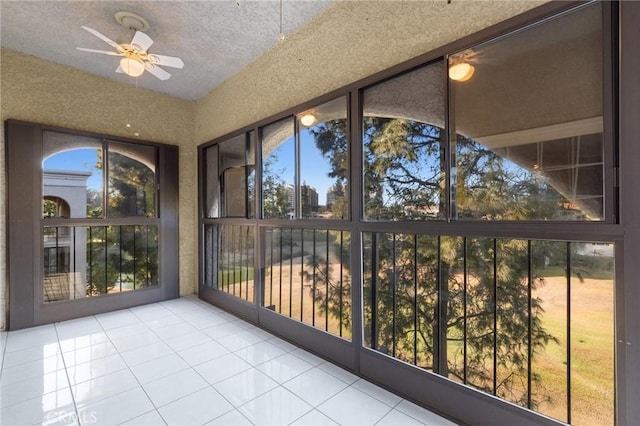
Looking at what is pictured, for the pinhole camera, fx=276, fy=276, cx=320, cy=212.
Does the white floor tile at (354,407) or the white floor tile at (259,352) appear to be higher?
the white floor tile at (354,407)

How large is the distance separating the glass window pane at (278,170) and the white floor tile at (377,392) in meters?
1.61

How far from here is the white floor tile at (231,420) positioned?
1.71 m

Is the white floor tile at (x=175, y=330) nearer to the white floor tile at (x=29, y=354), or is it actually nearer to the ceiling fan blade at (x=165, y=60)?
the white floor tile at (x=29, y=354)

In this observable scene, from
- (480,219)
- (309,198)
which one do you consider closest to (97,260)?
(309,198)

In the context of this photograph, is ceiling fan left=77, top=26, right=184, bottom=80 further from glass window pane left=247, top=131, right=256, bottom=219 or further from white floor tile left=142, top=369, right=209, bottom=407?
white floor tile left=142, top=369, right=209, bottom=407

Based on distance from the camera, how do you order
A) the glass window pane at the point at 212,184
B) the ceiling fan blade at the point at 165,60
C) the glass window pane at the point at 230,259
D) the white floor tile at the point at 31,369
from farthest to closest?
1. the glass window pane at the point at 212,184
2. the glass window pane at the point at 230,259
3. the ceiling fan blade at the point at 165,60
4. the white floor tile at the point at 31,369

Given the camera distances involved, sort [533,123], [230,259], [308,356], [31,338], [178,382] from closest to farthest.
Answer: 1. [533,123]
2. [178,382]
3. [308,356]
4. [31,338]
5. [230,259]

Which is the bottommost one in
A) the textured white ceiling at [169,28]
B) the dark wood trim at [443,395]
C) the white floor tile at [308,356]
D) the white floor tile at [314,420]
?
the white floor tile at [308,356]

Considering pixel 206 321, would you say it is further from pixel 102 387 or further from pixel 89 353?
pixel 102 387

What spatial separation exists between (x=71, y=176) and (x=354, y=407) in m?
4.22

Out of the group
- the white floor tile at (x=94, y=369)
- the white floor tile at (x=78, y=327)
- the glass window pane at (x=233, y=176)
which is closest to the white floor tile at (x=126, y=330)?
the white floor tile at (x=78, y=327)

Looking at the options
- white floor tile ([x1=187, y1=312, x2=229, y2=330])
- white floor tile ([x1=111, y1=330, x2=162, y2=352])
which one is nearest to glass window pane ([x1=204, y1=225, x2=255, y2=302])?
white floor tile ([x1=187, y1=312, x2=229, y2=330])

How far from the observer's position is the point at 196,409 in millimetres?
1849

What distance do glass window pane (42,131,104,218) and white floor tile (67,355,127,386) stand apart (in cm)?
208
